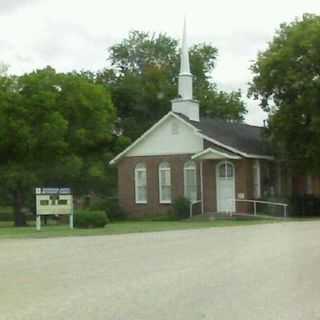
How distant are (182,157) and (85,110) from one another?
6022 mm

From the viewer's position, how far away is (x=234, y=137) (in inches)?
1943

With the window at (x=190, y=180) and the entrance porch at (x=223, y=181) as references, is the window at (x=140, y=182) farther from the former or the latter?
the entrance porch at (x=223, y=181)

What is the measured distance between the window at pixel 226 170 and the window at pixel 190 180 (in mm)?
1538

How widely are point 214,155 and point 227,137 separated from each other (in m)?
2.97

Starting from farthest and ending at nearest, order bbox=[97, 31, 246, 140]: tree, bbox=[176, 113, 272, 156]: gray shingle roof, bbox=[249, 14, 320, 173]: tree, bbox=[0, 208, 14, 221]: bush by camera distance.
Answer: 1. bbox=[97, 31, 246, 140]: tree
2. bbox=[0, 208, 14, 221]: bush
3. bbox=[176, 113, 272, 156]: gray shingle roof
4. bbox=[249, 14, 320, 173]: tree

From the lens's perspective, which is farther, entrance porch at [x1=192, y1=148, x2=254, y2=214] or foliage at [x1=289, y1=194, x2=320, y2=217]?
foliage at [x1=289, y1=194, x2=320, y2=217]

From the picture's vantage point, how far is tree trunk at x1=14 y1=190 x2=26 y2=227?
45.3 meters

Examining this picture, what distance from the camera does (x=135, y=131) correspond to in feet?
224

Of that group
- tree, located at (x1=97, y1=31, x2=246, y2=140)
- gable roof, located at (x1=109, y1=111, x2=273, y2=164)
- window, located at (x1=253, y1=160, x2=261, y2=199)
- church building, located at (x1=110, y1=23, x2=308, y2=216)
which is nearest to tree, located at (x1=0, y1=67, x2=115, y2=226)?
church building, located at (x1=110, y1=23, x2=308, y2=216)

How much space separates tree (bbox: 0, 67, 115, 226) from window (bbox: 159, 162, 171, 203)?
359cm

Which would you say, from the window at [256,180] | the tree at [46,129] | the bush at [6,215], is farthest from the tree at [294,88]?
the bush at [6,215]

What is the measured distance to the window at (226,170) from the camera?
46.7 meters

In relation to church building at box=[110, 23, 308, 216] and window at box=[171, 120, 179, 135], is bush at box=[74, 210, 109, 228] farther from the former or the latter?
window at box=[171, 120, 179, 135]

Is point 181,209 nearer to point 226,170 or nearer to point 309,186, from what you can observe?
point 226,170
